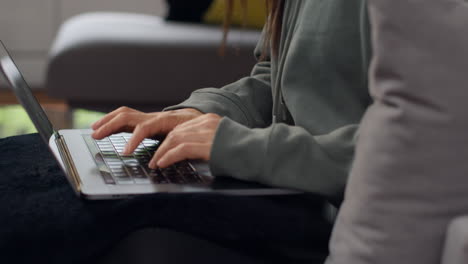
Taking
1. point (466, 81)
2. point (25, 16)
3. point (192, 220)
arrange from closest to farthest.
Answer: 1. point (466, 81)
2. point (192, 220)
3. point (25, 16)

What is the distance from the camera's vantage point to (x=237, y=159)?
88 centimetres

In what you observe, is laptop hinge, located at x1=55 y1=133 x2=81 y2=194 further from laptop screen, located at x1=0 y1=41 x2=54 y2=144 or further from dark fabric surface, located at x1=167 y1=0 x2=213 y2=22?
dark fabric surface, located at x1=167 y1=0 x2=213 y2=22

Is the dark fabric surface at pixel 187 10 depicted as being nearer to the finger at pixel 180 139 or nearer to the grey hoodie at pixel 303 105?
the grey hoodie at pixel 303 105

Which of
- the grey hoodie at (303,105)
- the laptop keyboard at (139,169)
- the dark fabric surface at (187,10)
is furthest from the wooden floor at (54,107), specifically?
the laptop keyboard at (139,169)

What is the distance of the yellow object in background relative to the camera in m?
2.84

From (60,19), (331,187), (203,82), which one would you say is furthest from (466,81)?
(60,19)

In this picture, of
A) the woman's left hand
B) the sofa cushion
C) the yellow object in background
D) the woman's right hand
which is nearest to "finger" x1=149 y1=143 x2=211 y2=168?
the woman's left hand

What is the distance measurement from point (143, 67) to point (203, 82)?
21 centimetres

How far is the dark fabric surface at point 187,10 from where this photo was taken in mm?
2830

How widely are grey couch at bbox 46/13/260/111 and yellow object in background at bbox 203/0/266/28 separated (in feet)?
0.75

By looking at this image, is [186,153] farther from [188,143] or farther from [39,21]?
[39,21]

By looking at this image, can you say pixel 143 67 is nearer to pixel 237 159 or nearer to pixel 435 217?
pixel 237 159

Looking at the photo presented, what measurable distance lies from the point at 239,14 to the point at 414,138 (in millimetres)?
2213

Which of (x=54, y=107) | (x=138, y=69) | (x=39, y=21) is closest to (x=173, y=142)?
(x=138, y=69)
